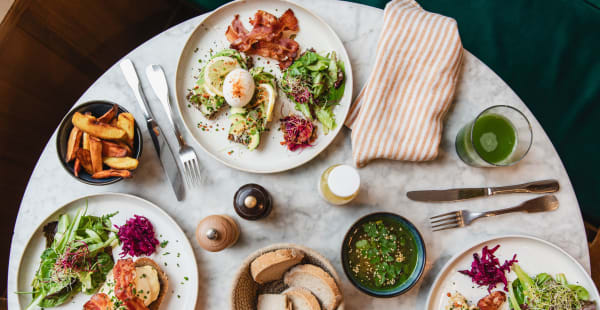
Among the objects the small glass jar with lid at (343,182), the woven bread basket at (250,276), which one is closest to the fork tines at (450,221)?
the small glass jar with lid at (343,182)

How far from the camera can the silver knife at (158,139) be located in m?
1.55

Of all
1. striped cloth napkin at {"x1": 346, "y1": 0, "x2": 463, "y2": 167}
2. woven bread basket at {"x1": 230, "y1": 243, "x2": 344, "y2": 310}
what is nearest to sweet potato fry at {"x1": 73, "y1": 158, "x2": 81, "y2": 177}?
woven bread basket at {"x1": 230, "y1": 243, "x2": 344, "y2": 310}

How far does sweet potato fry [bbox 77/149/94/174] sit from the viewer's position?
4.56 ft

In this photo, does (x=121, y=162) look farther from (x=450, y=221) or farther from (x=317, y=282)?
(x=450, y=221)

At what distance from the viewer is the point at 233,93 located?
4.83 ft

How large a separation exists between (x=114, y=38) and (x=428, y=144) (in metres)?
1.96

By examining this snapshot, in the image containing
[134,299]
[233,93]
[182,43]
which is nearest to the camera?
[134,299]

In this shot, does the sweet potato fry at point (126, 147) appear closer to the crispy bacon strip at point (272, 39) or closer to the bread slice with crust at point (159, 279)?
the bread slice with crust at point (159, 279)

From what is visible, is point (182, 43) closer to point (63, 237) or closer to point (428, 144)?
point (63, 237)

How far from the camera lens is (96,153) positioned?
137cm

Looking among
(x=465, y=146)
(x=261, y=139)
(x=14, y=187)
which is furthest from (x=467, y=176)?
(x=14, y=187)

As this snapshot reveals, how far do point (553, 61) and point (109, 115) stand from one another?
2138mm

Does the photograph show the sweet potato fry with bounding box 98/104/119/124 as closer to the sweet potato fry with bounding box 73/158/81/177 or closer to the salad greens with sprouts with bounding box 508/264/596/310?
the sweet potato fry with bounding box 73/158/81/177

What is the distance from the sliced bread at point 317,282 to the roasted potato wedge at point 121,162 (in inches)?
29.9
